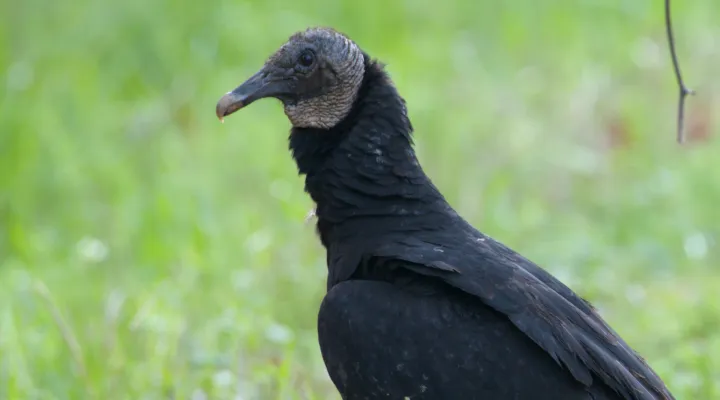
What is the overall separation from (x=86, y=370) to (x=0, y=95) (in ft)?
11.0

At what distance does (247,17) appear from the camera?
8.09m

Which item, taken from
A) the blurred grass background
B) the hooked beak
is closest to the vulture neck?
the hooked beak

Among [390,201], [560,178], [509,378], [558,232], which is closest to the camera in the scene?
[509,378]

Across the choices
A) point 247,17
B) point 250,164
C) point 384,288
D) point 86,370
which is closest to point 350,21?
point 247,17

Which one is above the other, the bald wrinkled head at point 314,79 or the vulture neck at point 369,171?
the bald wrinkled head at point 314,79

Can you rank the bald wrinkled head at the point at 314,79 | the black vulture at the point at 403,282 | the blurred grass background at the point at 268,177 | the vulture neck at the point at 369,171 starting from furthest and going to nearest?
the blurred grass background at the point at 268,177, the bald wrinkled head at the point at 314,79, the vulture neck at the point at 369,171, the black vulture at the point at 403,282

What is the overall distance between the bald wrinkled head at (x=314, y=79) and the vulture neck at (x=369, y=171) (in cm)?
3

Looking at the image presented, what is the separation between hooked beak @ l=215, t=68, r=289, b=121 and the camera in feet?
11.7

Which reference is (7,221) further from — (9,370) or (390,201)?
(390,201)

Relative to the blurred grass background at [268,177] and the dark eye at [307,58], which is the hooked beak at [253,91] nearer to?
the dark eye at [307,58]

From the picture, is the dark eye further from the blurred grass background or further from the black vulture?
the blurred grass background

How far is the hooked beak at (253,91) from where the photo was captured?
3.56 metres

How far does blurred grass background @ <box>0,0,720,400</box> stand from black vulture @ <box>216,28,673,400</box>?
2.85 feet

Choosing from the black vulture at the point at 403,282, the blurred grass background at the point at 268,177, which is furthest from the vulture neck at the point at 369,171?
the blurred grass background at the point at 268,177
